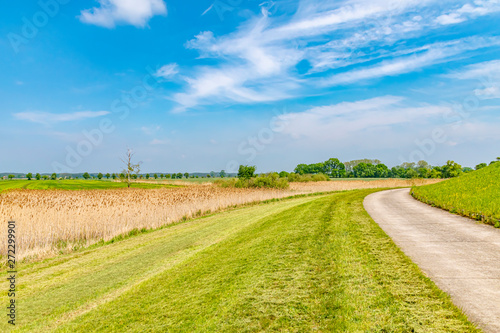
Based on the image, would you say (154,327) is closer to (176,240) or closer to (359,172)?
(176,240)

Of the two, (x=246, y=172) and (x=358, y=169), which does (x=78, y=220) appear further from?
(x=358, y=169)

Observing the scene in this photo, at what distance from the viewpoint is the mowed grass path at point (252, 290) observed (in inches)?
167

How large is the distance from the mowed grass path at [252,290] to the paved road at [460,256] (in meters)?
0.31

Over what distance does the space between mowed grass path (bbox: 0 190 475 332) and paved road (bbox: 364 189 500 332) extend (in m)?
0.31

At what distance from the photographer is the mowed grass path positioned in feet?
13.9

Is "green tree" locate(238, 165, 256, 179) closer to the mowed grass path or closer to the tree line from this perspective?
the mowed grass path

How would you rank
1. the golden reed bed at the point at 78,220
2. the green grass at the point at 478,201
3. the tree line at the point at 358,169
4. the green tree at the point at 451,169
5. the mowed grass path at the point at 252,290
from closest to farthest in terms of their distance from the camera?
the mowed grass path at the point at 252,290
the green grass at the point at 478,201
the golden reed bed at the point at 78,220
the green tree at the point at 451,169
the tree line at the point at 358,169

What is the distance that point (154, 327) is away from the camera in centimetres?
464

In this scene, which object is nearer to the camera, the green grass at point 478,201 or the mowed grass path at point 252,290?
the mowed grass path at point 252,290

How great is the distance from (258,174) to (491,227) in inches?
1296

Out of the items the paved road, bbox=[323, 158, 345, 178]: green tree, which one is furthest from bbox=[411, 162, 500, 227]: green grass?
bbox=[323, 158, 345, 178]: green tree

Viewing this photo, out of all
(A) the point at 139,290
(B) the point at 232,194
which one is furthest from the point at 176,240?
(B) the point at 232,194

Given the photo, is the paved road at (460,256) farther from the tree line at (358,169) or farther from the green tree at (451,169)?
the tree line at (358,169)

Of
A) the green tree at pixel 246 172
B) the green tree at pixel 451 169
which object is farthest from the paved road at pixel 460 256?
the green tree at pixel 451 169
